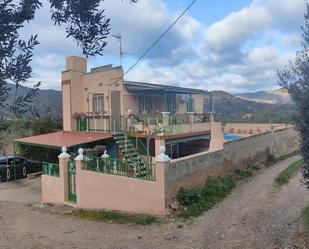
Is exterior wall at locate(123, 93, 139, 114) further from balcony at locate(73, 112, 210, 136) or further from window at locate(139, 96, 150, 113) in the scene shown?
balcony at locate(73, 112, 210, 136)

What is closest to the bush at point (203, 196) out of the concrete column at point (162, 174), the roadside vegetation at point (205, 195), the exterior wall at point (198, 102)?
the roadside vegetation at point (205, 195)

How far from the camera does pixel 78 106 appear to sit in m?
22.7

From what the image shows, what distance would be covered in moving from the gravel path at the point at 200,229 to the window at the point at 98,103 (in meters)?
8.61

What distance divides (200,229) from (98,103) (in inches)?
540

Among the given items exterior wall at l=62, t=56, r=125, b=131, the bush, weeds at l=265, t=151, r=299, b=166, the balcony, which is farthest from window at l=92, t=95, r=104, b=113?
weeds at l=265, t=151, r=299, b=166

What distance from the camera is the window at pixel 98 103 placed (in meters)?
21.8

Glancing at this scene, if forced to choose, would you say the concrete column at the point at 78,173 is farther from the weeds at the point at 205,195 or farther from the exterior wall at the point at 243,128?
the exterior wall at the point at 243,128

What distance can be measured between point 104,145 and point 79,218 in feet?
21.9

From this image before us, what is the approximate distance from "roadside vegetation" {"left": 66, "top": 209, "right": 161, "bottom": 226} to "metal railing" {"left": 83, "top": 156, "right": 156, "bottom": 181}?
4.43 feet

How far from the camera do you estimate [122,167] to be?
12.9 metres

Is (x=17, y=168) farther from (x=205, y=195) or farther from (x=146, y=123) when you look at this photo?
(x=205, y=195)

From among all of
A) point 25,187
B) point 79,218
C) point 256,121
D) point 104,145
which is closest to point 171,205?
Result: point 79,218

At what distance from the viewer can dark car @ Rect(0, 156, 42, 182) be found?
903 inches

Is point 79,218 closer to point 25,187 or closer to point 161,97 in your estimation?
point 25,187
